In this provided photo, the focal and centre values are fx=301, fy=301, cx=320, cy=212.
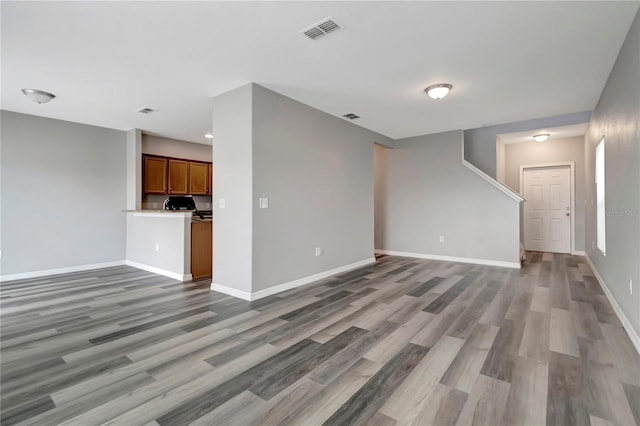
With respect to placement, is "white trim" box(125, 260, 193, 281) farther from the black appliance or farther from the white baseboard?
the black appliance

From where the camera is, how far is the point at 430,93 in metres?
3.80

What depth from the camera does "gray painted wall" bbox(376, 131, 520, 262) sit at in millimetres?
5609

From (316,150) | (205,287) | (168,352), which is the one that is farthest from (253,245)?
(316,150)

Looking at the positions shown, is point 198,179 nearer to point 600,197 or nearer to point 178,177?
point 178,177

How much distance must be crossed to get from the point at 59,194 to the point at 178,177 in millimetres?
2101

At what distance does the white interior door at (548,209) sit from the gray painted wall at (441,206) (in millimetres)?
2401

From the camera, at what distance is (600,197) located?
170 inches

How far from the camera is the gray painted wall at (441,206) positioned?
5609 mm

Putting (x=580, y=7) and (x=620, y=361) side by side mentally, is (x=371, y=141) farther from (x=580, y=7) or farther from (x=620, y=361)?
(x=620, y=361)

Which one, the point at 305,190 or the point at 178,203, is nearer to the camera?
the point at 305,190

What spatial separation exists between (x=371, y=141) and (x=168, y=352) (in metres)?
4.94

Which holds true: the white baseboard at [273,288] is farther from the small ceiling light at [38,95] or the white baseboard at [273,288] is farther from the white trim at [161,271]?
the small ceiling light at [38,95]

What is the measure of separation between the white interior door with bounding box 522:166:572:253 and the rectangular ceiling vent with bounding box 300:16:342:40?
684cm

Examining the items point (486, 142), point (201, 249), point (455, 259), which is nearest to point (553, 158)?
point (486, 142)
